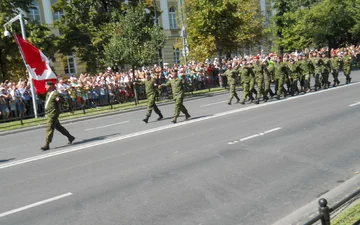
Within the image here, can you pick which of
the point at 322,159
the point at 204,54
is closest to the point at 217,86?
the point at 204,54

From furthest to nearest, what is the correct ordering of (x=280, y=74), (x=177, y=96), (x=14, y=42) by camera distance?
(x=14, y=42) < (x=280, y=74) < (x=177, y=96)

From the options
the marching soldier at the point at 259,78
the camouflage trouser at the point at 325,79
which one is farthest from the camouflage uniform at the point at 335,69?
the marching soldier at the point at 259,78

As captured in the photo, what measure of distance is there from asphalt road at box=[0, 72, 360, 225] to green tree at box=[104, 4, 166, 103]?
908 cm

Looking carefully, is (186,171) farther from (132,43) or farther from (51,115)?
(132,43)

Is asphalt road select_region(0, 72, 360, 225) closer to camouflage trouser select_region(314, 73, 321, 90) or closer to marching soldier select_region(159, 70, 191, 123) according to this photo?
marching soldier select_region(159, 70, 191, 123)

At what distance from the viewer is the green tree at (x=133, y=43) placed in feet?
69.3

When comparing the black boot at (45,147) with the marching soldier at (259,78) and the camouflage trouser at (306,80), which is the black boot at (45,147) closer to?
the marching soldier at (259,78)

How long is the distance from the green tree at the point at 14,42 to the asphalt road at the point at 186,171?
49.7 ft

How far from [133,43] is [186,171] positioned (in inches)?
596

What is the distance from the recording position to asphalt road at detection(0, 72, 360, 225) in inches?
Answer: 222

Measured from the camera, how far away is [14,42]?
2586 centimetres

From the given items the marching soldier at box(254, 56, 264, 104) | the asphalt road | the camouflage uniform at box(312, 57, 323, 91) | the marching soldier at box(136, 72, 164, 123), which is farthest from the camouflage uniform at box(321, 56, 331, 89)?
the marching soldier at box(136, 72, 164, 123)

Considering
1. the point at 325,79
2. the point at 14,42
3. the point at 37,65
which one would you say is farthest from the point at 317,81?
the point at 14,42

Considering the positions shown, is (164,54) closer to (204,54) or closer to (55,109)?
(204,54)
